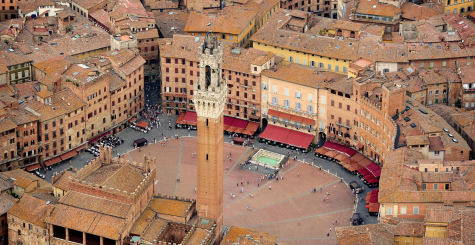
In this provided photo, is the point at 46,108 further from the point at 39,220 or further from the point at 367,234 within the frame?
the point at 367,234

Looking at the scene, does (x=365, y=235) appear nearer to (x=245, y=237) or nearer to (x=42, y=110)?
(x=245, y=237)

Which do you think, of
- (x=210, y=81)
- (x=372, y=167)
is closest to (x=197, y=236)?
(x=210, y=81)

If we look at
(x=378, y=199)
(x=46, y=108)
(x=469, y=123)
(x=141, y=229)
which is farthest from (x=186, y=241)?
(x=469, y=123)

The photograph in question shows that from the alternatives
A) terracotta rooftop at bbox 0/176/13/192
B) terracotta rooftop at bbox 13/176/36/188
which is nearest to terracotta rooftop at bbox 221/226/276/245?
terracotta rooftop at bbox 13/176/36/188

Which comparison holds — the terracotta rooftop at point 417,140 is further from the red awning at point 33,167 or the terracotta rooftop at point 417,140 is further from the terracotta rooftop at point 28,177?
the red awning at point 33,167

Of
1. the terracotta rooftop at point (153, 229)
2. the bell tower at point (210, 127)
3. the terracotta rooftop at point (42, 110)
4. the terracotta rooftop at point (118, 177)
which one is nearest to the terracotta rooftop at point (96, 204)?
the terracotta rooftop at point (118, 177)
